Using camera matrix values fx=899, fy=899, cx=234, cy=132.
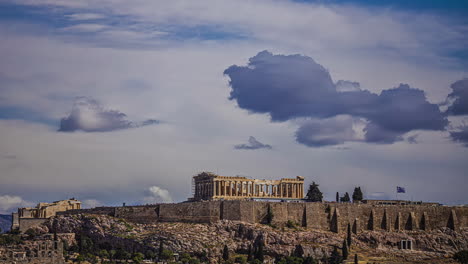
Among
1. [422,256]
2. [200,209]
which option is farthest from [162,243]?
[422,256]

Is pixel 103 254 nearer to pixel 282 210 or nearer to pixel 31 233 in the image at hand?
pixel 31 233

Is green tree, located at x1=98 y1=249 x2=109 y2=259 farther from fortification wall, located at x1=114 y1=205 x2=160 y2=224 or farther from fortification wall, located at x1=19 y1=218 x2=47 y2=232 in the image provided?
fortification wall, located at x1=19 y1=218 x2=47 y2=232

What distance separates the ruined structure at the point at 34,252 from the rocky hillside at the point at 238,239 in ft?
30.3

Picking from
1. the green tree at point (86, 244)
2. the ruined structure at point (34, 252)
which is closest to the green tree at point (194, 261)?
the green tree at point (86, 244)

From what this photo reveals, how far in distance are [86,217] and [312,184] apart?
4683 cm

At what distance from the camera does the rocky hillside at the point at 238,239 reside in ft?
492

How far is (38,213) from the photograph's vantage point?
586 ft

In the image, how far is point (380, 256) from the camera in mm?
156375

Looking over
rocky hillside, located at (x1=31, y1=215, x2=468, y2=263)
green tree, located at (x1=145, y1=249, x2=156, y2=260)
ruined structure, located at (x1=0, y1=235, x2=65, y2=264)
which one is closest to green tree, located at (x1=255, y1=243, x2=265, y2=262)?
rocky hillside, located at (x1=31, y1=215, x2=468, y2=263)

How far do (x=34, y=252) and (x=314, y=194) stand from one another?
195ft

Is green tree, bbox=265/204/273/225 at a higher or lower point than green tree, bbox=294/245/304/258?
higher

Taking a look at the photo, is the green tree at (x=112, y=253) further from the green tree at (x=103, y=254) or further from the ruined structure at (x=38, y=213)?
the ruined structure at (x=38, y=213)

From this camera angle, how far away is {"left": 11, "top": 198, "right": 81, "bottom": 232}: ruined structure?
168 meters

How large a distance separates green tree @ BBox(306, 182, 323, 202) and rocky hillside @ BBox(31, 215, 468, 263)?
1709 centimetres
